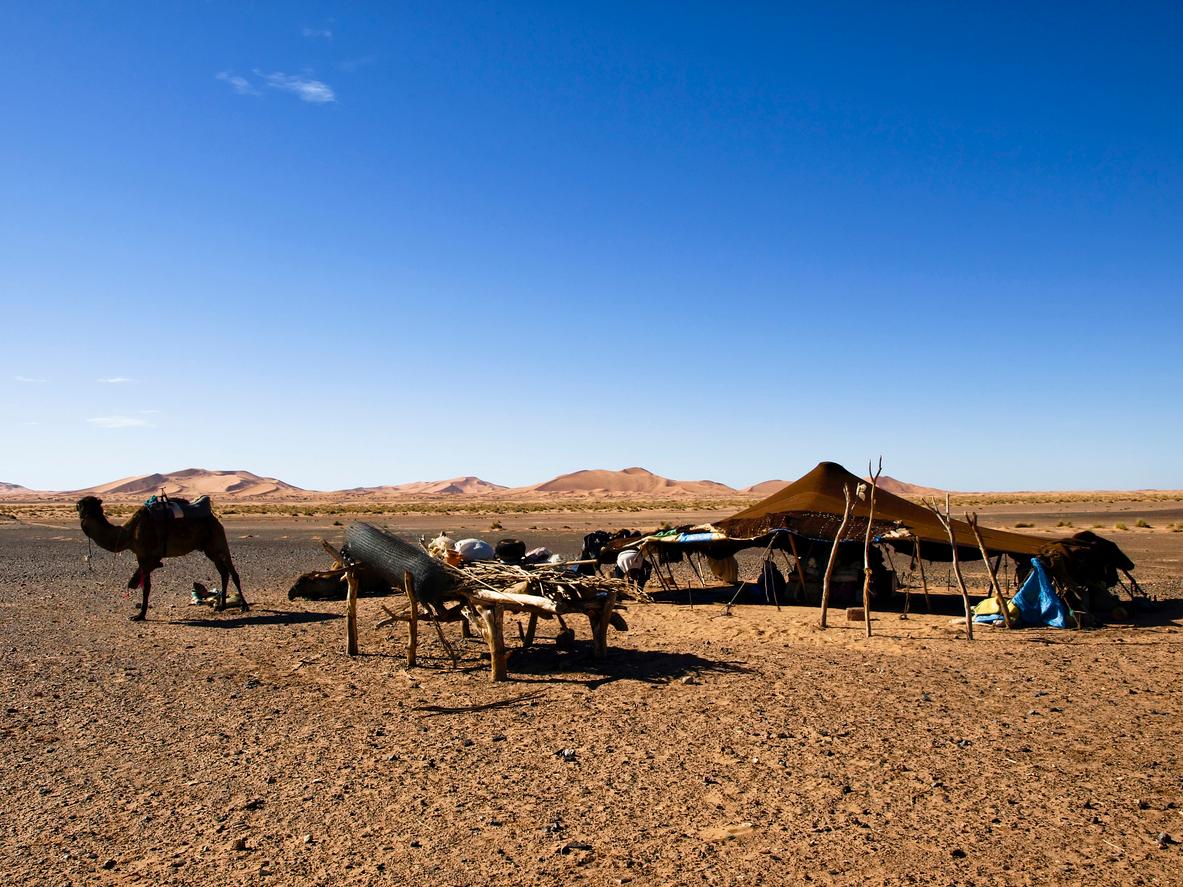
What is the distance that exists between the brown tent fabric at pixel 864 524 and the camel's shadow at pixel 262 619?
8.14m

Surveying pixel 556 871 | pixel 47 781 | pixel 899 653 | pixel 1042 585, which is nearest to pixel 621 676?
pixel 899 653

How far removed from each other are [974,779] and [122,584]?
19.9 m

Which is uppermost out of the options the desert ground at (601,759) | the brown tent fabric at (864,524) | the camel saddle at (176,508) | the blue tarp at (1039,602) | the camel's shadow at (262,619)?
the camel saddle at (176,508)

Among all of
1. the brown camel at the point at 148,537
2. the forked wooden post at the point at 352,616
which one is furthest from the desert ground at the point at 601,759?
the brown camel at the point at 148,537

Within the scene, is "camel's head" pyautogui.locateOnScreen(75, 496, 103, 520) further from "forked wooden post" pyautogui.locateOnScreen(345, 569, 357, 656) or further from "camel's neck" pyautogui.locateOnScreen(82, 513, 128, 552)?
"forked wooden post" pyautogui.locateOnScreen(345, 569, 357, 656)

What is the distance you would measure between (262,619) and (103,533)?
3.28 m

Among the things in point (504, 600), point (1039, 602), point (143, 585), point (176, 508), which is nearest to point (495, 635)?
point (504, 600)

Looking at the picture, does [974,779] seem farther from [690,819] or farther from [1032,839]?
[690,819]

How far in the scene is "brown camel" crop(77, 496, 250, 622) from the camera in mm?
15352

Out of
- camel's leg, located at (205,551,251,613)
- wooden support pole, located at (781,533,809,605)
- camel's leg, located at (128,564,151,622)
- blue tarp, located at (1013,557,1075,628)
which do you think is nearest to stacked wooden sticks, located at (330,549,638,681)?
camel's leg, located at (205,551,251,613)

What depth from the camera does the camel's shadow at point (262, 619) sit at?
15.1 m

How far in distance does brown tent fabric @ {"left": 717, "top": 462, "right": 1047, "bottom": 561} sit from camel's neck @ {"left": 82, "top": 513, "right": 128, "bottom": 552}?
11.4 metres

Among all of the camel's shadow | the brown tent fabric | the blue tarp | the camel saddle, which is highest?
the camel saddle

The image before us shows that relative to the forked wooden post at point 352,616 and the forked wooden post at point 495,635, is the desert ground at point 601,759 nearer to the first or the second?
the forked wooden post at point 495,635
